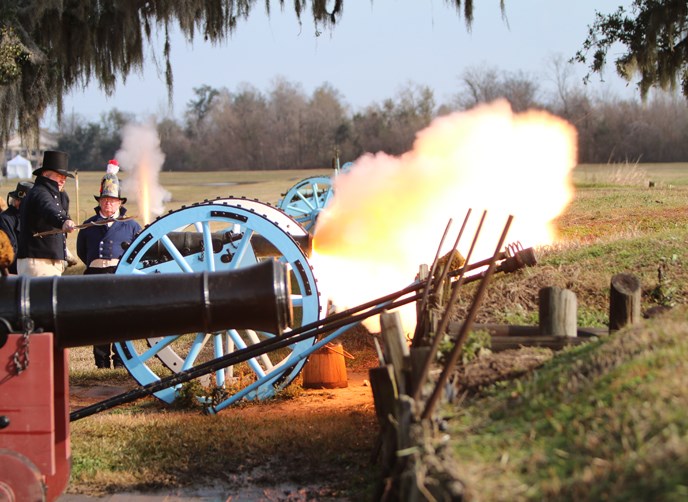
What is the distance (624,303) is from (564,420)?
78.3 inches

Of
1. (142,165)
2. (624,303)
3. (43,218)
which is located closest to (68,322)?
(624,303)

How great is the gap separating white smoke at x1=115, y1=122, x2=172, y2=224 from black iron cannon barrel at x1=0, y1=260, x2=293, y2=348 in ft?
24.8

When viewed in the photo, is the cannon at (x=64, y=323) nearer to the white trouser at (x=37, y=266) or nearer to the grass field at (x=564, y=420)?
the grass field at (x=564, y=420)

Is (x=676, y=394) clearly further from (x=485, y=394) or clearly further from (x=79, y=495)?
(x=79, y=495)

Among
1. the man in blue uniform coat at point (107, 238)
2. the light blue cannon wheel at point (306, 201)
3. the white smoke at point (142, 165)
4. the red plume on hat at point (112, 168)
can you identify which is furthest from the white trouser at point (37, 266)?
the light blue cannon wheel at point (306, 201)

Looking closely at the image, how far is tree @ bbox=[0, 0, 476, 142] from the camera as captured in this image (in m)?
13.3

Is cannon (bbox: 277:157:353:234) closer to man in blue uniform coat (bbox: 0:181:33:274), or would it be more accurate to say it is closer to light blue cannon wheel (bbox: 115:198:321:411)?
man in blue uniform coat (bbox: 0:181:33:274)

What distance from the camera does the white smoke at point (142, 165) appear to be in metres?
13.1

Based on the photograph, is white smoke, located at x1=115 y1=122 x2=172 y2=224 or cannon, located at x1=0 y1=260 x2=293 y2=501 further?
white smoke, located at x1=115 y1=122 x2=172 y2=224

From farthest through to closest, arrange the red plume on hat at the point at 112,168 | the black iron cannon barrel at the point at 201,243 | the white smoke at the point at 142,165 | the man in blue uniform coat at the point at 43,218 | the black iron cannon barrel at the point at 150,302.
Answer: the white smoke at the point at 142,165
the red plume on hat at the point at 112,168
the man in blue uniform coat at the point at 43,218
the black iron cannon barrel at the point at 201,243
the black iron cannon barrel at the point at 150,302

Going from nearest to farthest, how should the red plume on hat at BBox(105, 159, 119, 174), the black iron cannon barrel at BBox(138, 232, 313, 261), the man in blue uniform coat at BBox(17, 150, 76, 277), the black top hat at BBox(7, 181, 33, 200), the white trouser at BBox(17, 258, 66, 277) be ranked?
the black iron cannon barrel at BBox(138, 232, 313, 261) < the man in blue uniform coat at BBox(17, 150, 76, 277) < the white trouser at BBox(17, 258, 66, 277) < the red plume on hat at BBox(105, 159, 119, 174) < the black top hat at BBox(7, 181, 33, 200)

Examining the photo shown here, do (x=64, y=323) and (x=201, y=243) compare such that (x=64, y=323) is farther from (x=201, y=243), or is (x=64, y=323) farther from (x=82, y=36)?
(x=82, y=36)

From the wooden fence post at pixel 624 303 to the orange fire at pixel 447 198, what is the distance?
4.65 metres

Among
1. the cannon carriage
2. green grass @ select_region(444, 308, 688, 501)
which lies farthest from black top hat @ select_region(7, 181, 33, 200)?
green grass @ select_region(444, 308, 688, 501)
